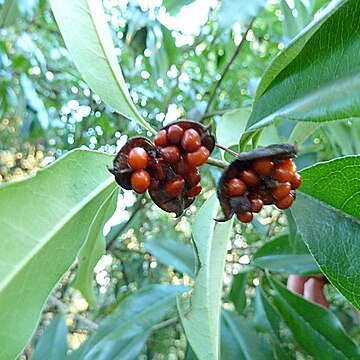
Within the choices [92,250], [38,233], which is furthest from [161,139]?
[92,250]

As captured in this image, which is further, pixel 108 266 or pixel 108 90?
pixel 108 266

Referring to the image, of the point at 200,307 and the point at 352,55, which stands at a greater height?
the point at 352,55

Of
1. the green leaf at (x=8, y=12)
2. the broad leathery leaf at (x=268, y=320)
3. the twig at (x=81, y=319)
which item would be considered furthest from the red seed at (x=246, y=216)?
the green leaf at (x=8, y=12)

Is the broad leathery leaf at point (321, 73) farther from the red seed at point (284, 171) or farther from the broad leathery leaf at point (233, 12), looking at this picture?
the broad leathery leaf at point (233, 12)

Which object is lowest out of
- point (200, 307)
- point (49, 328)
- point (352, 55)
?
point (200, 307)

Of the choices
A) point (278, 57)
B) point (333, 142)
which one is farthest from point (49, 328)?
point (278, 57)

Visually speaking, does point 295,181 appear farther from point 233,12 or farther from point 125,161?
point 233,12

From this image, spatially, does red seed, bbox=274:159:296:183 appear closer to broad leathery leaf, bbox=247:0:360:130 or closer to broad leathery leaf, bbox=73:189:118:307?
broad leathery leaf, bbox=247:0:360:130

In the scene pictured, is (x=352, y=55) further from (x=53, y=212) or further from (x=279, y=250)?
(x=279, y=250)

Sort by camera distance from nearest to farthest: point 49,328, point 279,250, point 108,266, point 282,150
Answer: point 282,150 → point 279,250 → point 49,328 → point 108,266
